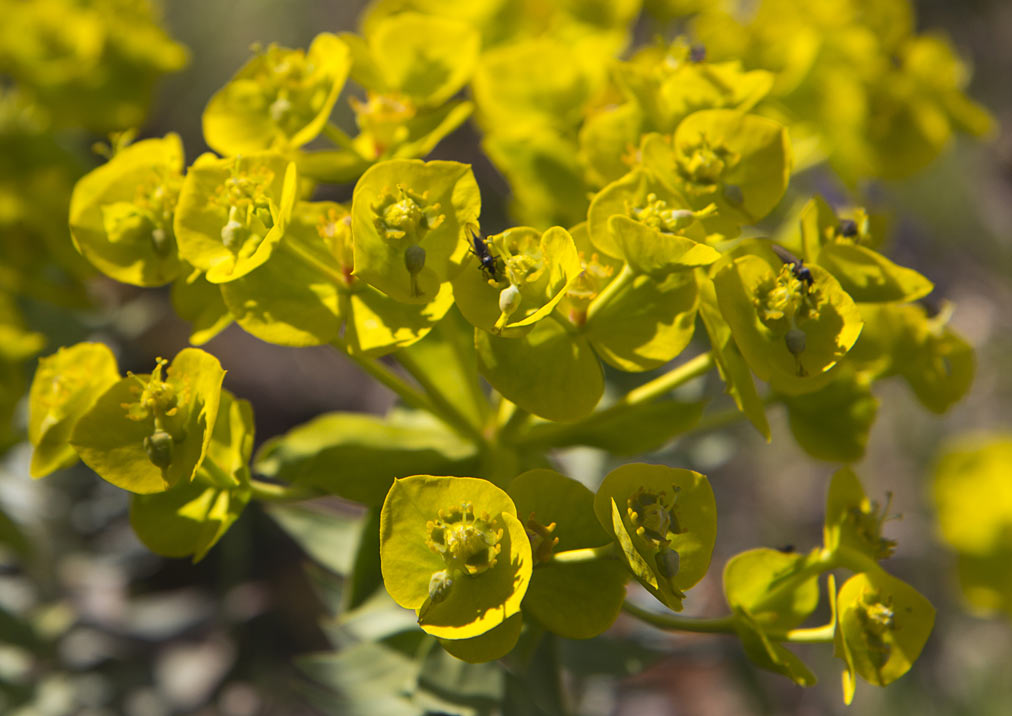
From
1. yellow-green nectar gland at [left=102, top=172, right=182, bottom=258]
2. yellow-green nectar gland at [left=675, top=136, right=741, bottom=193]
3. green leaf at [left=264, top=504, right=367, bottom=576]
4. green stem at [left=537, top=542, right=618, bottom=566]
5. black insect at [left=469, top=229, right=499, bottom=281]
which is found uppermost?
yellow-green nectar gland at [left=675, top=136, right=741, bottom=193]

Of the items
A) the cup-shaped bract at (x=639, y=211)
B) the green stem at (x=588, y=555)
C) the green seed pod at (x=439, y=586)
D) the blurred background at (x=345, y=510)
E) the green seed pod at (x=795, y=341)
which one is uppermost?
the cup-shaped bract at (x=639, y=211)

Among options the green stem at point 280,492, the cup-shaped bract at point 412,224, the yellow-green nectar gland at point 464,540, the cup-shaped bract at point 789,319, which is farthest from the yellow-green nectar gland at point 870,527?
the green stem at point 280,492

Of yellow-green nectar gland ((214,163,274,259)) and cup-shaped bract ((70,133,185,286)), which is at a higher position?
yellow-green nectar gland ((214,163,274,259))

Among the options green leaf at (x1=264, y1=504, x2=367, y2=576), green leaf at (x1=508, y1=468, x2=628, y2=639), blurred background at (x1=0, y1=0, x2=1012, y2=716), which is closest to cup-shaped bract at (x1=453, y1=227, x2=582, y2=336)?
green leaf at (x1=508, y1=468, x2=628, y2=639)

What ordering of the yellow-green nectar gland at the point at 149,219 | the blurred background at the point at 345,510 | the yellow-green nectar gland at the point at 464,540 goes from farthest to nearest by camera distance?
the blurred background at the point at 345,510 → the yellow-green nectar gland at the point at 149,219 → the yellow-green nectar gland at the point at 464,540

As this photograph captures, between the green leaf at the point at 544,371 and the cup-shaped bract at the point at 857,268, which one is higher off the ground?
the cup-shaped bract at the point at 857,268

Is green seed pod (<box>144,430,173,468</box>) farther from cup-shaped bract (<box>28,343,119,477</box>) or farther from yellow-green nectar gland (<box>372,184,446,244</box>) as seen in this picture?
yellow-green nectar gland (<box>372,184,446,244</box>)

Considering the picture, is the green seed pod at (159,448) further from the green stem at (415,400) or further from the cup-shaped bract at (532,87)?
the cup-shaped bract at (532,87)
